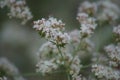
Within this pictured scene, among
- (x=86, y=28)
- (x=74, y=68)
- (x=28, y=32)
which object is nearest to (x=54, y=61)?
(x=74, y=68)

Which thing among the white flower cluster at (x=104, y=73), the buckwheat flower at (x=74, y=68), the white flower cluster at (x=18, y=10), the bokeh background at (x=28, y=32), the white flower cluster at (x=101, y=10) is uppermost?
the bokeh background at (x=28, y=32)

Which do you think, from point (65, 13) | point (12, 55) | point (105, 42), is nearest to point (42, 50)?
point (105, 42)

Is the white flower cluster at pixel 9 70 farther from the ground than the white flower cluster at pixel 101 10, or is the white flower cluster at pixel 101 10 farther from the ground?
the white flower cluster at pixel 101 10

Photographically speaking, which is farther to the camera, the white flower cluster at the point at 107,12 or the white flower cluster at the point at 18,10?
the white flower cluster at the point at 107,12

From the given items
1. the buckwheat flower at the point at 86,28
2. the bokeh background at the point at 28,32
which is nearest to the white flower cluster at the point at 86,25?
the buckwheat flower at the point at 86,28

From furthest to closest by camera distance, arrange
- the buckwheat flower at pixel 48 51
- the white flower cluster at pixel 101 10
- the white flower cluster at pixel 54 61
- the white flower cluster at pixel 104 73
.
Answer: the white flower cluster at pixel 101 10
the buckwheat flower at pixel 48 51
the white flower cluster at pixel 54 61
the white flower cluster at pixel 104 73

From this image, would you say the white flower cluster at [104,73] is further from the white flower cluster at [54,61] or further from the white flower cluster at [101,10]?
the white flower cluster at [101,10]

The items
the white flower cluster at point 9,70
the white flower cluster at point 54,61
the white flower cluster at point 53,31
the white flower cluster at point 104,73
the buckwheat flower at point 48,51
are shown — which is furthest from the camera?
the white flower cluster at point 9,70

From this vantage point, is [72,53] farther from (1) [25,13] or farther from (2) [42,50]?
(1) [25,13]
